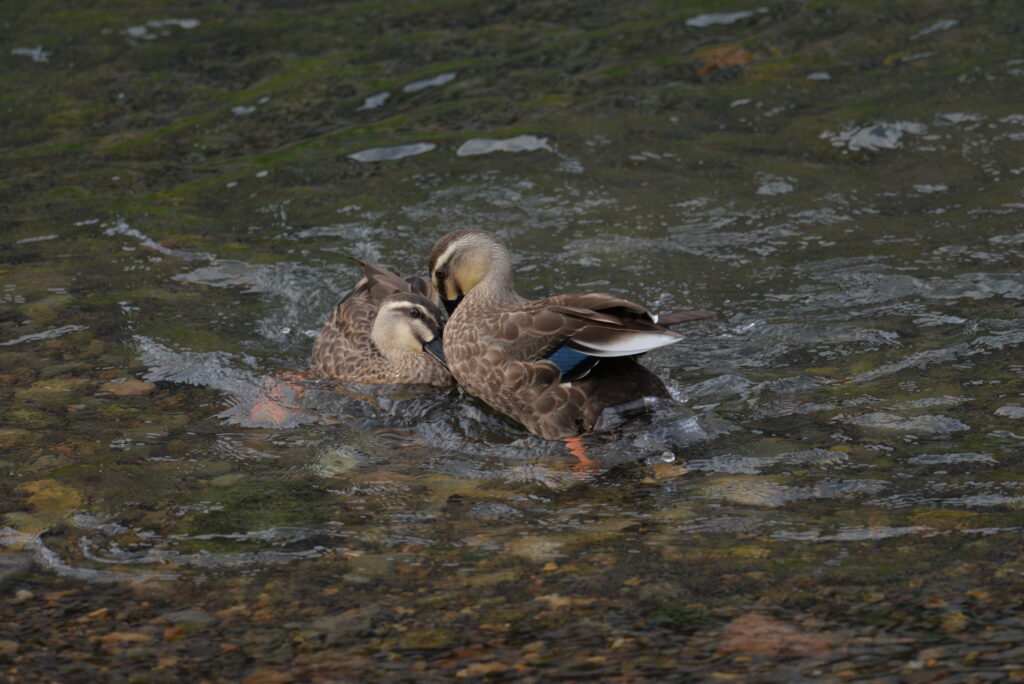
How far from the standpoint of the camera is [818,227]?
402 inches

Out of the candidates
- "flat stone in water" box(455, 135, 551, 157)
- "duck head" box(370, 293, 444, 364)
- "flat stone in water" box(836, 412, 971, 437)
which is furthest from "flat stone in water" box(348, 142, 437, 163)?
"flat stone in water" box(836, 412, 971, 437)

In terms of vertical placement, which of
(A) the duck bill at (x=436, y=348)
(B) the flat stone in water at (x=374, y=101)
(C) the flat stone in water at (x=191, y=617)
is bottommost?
(A) the duck bill at (x=436, y=348)

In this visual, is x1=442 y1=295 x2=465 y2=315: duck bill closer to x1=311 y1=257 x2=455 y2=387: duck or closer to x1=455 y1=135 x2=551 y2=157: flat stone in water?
x1=311 y1=257 x2=455 y2=387: duck

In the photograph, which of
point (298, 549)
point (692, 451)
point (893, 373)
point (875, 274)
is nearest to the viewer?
point (298, 549)

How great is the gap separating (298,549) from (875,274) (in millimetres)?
5343

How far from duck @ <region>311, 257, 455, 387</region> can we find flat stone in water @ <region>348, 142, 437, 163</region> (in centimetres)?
367

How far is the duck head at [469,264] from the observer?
8078mm

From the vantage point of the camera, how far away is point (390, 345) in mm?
8680

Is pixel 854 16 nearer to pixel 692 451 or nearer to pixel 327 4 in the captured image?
pixel 327 4

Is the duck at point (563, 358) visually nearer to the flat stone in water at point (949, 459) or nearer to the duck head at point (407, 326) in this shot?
the duck head at point (407, 326)

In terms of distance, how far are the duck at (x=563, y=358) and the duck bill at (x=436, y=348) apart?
458 mm

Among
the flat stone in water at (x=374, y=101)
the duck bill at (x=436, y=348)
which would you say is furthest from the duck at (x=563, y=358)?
the flat stone in water at (x=374, y=101)

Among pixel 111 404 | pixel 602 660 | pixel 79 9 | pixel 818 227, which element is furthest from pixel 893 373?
pixel 79 9

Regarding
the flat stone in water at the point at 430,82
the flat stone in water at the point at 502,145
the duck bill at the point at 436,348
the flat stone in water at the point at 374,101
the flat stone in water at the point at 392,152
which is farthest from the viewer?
the flat stone in water at the point at 430,82
